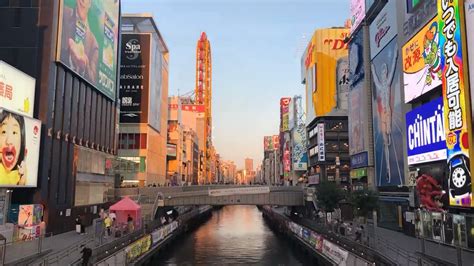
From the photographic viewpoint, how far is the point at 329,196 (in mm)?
57250

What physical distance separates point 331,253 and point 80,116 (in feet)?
95.3

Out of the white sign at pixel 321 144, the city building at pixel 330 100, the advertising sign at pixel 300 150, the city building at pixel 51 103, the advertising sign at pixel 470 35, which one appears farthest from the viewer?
the advertising sign at pixel 300 150

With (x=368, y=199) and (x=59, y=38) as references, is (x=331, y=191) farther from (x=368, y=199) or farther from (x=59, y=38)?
(x=59, y=38)

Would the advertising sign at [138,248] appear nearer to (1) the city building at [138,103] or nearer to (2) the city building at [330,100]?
(1) the city building at [138,103]

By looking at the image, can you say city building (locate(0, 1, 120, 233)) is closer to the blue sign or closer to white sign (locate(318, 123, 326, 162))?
the blue sign

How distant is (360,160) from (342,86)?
4326 centimetres

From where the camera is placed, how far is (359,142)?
67062 millimetres

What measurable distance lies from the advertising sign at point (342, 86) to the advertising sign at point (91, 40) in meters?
61.8

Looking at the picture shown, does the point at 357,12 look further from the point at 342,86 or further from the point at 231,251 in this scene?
the point at 231,251

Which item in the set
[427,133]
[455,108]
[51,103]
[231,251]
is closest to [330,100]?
[231,251]

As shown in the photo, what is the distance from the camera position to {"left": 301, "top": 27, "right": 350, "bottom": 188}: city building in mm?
→ 106062

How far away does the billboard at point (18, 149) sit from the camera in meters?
30.5

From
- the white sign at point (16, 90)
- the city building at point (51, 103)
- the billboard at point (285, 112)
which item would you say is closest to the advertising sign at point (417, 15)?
the city building at point (51, 103)

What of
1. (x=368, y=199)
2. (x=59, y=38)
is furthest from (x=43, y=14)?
(x=368, y=199)
